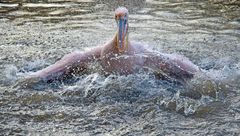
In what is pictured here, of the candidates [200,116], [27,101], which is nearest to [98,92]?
[27,101]

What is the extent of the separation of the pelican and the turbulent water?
0.12 meters

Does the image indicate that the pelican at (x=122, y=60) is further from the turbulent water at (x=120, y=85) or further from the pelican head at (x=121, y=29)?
the turbulent water at (x=120, y=85)

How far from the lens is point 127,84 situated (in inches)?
232

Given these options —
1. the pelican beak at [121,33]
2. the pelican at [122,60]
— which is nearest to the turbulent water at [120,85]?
the pelican at [122,60]

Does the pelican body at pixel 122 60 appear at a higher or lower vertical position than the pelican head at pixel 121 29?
lower

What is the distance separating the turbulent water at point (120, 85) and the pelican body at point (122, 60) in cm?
13

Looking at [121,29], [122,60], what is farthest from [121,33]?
[122,60]

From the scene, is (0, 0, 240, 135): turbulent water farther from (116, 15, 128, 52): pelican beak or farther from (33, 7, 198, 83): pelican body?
(116, 15, 128, 52): pelican beak

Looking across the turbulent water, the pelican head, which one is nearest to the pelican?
the pelican head

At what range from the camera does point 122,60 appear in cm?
594

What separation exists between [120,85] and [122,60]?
31 cm

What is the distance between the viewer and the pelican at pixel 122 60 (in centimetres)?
591

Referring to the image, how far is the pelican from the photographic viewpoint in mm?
5914

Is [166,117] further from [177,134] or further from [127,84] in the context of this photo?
[127,84]
